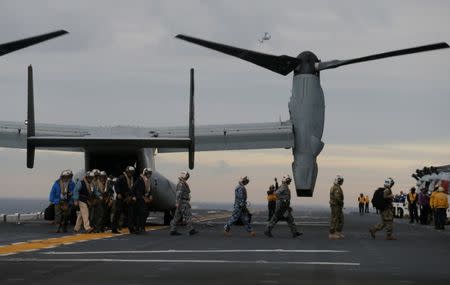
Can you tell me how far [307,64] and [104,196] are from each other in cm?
957

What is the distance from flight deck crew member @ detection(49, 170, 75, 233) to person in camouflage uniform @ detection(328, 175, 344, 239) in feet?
24.7

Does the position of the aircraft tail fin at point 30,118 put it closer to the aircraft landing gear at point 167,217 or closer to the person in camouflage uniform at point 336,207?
the person in camouflage uniform at point 336,207

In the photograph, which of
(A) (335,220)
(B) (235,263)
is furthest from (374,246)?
(B) (235,263)

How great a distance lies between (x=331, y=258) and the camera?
16.5 meters

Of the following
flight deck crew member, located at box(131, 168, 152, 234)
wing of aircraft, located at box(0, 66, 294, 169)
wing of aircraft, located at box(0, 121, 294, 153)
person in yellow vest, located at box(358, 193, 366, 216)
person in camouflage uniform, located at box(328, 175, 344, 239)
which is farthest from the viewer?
person in yellow vest, located at box(358, 193, 366, 216)

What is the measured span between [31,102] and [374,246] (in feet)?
35.0

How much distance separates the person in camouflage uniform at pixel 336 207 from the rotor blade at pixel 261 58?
29.1ft

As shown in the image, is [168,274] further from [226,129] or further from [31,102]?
[226,129]

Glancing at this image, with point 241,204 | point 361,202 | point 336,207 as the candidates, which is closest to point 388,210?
point 336,207

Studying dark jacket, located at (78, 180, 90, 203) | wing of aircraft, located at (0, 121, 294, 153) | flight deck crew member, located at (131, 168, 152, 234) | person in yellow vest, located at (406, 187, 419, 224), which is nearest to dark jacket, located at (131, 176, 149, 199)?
flight deck crew member, located at (131, 168, 152, 234)

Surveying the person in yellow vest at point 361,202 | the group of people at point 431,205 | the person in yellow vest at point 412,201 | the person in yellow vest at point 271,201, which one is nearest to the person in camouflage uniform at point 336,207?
the group of people at point 431,205

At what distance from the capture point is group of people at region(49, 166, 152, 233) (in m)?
25.4

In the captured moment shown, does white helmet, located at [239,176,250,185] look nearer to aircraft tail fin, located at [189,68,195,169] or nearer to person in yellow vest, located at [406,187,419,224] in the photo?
aircraft tail fin, located at [189,68,195,169]

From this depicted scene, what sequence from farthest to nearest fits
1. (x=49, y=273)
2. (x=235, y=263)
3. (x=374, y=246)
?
1. (x=374, y=246)
2. (x=235, y=263)
3. (x=49, y=273)
